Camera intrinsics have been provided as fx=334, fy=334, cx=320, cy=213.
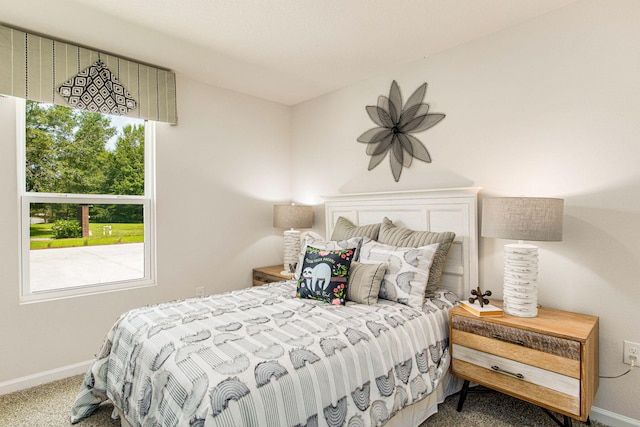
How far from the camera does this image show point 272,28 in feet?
7.79

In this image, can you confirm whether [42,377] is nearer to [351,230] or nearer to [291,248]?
[291,248]

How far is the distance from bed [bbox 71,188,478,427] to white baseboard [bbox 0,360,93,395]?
76 centimetres

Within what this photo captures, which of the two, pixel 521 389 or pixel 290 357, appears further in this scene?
pixel 521 389

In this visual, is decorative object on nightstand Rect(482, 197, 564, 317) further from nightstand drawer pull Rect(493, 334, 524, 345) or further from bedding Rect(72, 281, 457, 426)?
bedding Rect(72, 281, 457, 426)

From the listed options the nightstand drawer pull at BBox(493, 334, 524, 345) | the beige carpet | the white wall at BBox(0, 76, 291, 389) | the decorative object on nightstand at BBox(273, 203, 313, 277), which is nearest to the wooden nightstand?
the nightstand drawer pull at BBox(493, 334, 524, 345)

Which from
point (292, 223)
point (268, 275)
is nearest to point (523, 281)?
point (292, 223)

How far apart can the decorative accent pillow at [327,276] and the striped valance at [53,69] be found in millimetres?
1958

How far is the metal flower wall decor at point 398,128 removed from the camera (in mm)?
2863

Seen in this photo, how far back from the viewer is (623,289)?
1.94 m

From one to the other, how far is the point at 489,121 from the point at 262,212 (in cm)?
248

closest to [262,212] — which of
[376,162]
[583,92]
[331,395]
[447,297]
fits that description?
[376,162]

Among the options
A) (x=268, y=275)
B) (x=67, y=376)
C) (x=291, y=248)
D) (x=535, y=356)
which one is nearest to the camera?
(x=535, y=356)

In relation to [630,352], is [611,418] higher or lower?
lower

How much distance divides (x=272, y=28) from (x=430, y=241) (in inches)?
75.3
